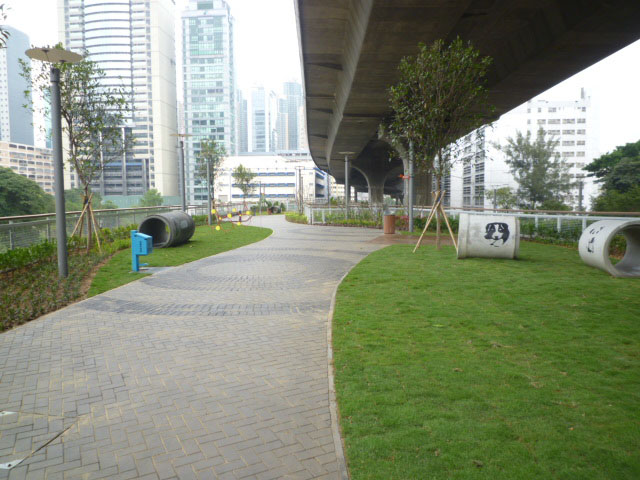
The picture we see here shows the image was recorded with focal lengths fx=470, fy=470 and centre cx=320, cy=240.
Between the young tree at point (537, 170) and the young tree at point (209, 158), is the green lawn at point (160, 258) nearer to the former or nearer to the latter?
the young tree at point (209, 158)

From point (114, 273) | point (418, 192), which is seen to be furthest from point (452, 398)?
point (418, 192)

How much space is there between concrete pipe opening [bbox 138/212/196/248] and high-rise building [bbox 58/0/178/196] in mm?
116831

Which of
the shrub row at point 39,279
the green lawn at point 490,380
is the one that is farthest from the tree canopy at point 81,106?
the green lawn at point 490,380

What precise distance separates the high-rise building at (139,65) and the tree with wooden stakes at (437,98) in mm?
123742

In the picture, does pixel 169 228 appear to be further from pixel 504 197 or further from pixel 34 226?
Answer: pixel 504 197

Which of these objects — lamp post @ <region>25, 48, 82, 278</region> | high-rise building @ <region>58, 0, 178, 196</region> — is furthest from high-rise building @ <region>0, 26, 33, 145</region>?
lamp post @ <region>25, 48, 82, 278</region>

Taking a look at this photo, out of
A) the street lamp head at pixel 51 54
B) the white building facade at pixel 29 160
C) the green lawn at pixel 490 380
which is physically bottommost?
the green lawn at pixel 490 380

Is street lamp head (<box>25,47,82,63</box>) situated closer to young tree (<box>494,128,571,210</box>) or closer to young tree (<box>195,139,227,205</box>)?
young tree (<box>195,139,227,205</box>)

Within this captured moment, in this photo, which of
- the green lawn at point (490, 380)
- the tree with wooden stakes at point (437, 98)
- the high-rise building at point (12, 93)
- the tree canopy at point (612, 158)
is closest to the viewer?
the green lawn at point (490, 380)

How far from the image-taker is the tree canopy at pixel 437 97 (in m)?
13.5

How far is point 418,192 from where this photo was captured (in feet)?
149

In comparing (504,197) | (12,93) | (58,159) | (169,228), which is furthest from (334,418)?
(12,93)

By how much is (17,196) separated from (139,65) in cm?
10538

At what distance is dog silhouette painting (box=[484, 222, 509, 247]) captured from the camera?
12570mm
